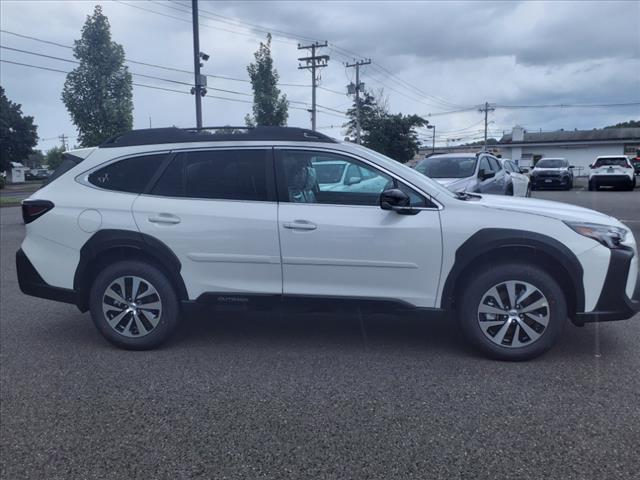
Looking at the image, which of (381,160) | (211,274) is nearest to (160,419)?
(211,274)

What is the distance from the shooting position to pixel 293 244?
4.50m

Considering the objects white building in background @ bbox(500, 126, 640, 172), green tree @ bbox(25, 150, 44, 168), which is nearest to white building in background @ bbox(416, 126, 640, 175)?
white building in background @ bbox(500, 126, 640, 172)

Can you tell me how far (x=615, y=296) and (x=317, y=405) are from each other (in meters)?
2.41

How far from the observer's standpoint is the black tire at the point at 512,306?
430cm

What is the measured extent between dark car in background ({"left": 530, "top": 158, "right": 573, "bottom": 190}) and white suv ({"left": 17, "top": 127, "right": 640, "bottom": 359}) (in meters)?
23.6

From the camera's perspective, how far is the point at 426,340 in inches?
199

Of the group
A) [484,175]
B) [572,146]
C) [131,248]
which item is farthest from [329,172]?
[572,146]

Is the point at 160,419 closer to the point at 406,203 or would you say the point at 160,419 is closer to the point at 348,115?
the point at 406,203

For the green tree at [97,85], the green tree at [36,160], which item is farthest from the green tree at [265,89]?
the green tree at [36,160]

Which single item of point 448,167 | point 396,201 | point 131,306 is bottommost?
point 131,306

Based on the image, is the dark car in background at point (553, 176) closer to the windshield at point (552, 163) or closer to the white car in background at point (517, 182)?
the windshield at point (552, 163)

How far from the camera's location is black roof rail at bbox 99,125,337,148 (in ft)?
15.6

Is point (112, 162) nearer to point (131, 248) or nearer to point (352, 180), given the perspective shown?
point (131, 248)

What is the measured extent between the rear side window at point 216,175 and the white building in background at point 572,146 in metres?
59.9
